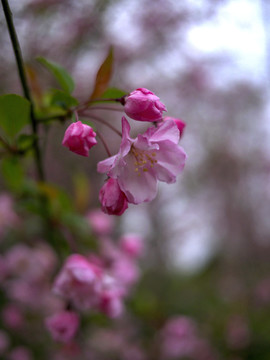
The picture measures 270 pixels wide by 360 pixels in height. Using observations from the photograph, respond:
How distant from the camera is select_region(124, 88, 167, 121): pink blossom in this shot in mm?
557

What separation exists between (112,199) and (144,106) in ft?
0.54

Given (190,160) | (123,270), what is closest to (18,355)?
(123,270)

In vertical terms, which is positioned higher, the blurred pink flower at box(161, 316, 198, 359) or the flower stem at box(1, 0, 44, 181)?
Answer: the flower stem at box(1, 0, 44, 181)

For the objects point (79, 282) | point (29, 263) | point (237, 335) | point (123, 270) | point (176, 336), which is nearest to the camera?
point (79, 282)

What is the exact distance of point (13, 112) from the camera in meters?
0.70

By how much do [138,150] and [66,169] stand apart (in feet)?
7.27

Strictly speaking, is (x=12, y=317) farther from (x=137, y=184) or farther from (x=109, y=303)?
(x=137, y=184)

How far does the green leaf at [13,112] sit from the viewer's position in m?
0.66

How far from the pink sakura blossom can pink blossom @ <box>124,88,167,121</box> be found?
0.02 m

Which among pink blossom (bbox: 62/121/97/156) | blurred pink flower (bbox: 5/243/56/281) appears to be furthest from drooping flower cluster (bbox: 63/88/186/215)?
blurred pink flower (bbox: 5/243/56/281)

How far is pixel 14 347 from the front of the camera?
1.84 metres

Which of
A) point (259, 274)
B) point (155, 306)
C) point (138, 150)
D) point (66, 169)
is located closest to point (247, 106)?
point (259, 274)

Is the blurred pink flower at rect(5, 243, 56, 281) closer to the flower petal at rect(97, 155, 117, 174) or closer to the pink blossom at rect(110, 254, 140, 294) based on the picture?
the pink blossom at rect(110, 254, 140, 294)

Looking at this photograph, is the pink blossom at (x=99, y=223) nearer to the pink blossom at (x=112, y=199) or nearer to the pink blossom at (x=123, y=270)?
the pink blossom at (x=123, y=270)
